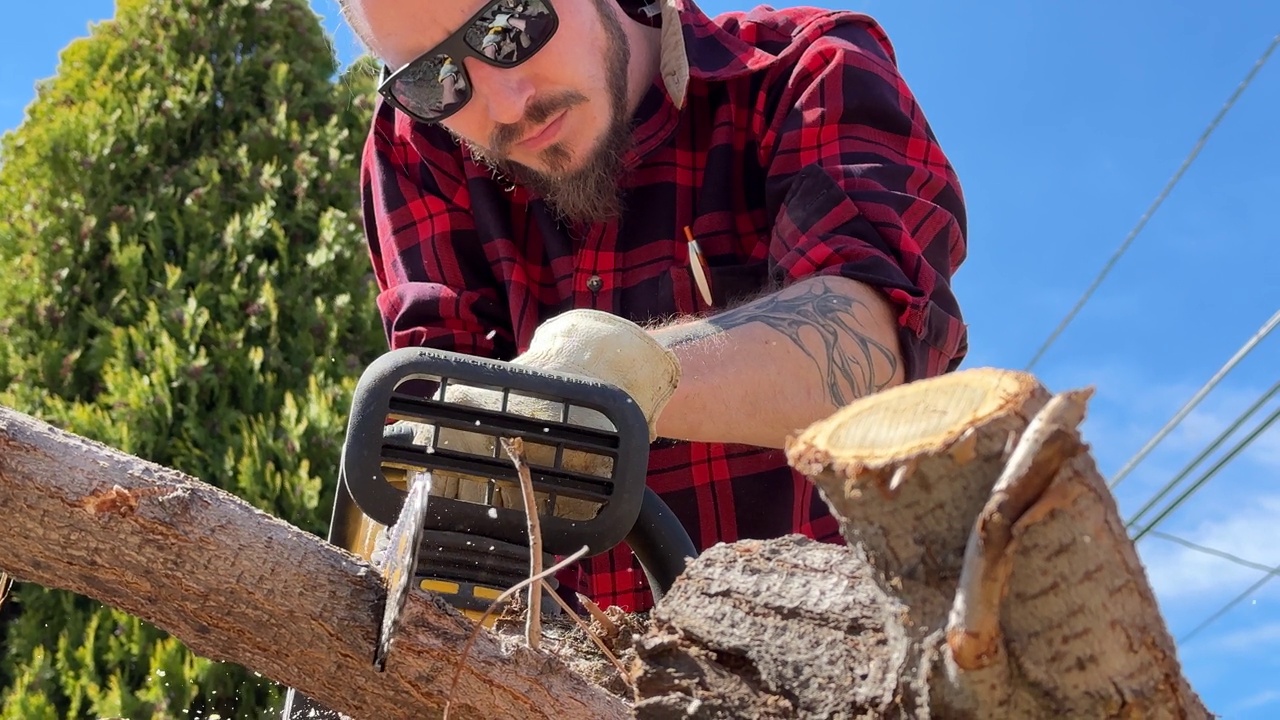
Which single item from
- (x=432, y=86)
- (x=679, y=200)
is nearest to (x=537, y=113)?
(x=432, y=86)

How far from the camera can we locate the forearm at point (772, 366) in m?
1.67

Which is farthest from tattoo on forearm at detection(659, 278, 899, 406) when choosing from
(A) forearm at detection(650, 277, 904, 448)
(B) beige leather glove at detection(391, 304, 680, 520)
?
(B) beige leather glove at detection(391, 304, 680, 520)

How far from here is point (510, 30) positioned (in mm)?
2125

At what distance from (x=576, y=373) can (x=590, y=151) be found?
3.37 ft

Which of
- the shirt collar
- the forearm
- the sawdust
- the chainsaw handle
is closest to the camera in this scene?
the sawdust

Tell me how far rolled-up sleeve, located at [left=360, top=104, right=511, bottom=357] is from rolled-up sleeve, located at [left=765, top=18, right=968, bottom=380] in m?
0.70

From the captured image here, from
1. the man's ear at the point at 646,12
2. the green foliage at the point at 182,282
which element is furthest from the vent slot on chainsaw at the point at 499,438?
the green foliage at the point at 182,282

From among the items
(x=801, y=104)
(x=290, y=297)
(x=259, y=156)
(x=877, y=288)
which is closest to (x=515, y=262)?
(x=801, y=104)

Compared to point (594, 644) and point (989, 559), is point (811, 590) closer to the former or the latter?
point (989, 559)

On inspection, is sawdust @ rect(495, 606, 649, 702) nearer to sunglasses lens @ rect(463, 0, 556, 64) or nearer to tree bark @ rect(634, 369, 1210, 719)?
tree bark @ rect(634, 369, 1210, 719)

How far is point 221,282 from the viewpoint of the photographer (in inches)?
154

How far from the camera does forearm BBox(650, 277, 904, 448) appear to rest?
167 cm

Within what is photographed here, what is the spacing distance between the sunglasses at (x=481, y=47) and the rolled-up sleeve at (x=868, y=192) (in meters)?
0.49

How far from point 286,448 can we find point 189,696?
0.79 m
